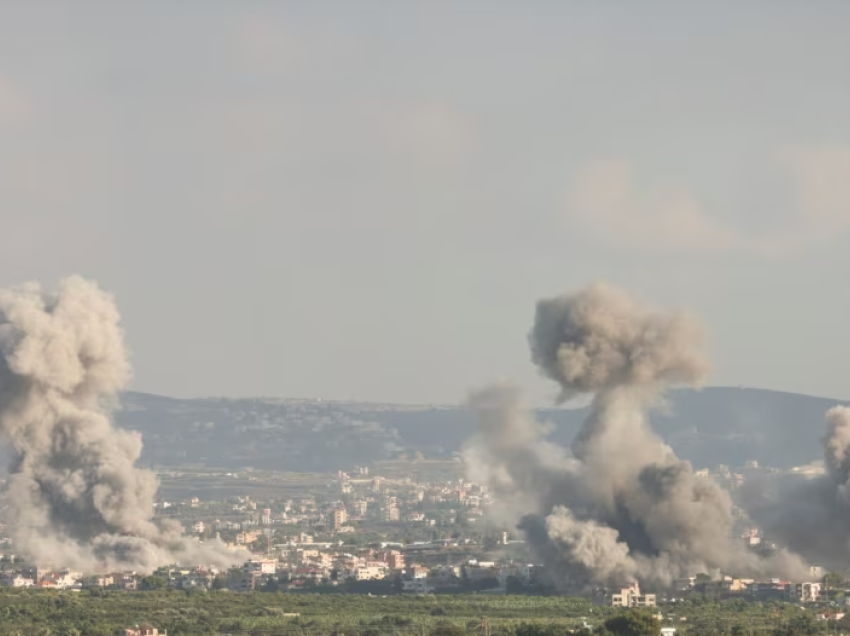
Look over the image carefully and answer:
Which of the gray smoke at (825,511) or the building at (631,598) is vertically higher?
the gray smoke at (825,511)

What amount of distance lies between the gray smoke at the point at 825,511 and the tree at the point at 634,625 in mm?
18165

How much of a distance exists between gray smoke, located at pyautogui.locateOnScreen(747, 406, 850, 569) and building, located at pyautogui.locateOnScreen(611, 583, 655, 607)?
799 centimetres

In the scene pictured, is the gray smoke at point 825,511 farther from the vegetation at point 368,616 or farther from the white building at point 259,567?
the white building at point 259,567

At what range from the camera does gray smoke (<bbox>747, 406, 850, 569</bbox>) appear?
74.5m

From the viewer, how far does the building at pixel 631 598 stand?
70.8m

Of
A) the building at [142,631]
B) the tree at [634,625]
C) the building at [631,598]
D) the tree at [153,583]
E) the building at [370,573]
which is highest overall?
the building at [370,573]

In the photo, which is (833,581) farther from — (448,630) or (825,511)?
(448,630)

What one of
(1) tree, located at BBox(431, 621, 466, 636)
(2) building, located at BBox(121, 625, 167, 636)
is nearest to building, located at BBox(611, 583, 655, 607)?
(1) tree, located at BBox(431, 621, 466, 636)

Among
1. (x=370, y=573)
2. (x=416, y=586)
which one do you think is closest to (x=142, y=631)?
(x=416, y=586)

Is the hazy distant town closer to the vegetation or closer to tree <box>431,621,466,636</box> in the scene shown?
the vegetation

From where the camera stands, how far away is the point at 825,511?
249ft

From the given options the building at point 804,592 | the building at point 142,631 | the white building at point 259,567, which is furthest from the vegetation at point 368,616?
the white building at point 259,567

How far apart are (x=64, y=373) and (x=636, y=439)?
960 inches

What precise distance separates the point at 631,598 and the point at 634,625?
50.2 ft
